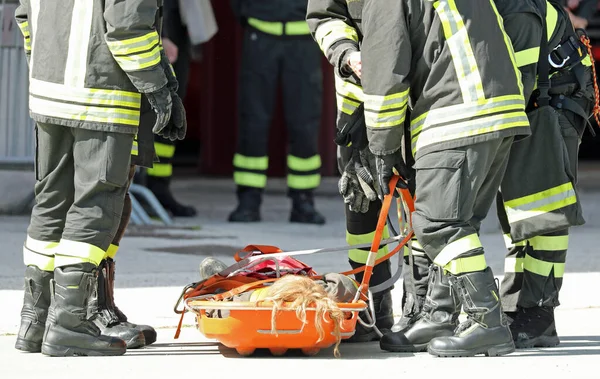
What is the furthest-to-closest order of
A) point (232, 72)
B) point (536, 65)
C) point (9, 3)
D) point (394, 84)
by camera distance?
1. point (232, 72)
2. point (9, 3)
3. point (536, 65)
4. point (394, 84)

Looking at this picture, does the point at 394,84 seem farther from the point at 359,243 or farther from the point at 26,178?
the point at 26,178

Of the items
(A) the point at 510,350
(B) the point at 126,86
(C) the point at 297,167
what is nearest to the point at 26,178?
(C) the point at 297,167

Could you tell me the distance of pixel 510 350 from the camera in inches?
199

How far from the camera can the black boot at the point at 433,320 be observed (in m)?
5.15

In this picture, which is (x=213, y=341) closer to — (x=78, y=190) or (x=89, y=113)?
(x=78, y=190)

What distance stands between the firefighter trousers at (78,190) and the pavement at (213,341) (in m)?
0.44

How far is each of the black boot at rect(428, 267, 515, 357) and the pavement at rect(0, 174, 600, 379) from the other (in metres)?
0.05

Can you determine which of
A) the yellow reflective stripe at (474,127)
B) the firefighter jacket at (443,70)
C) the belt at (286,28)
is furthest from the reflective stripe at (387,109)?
the belt at (286,28)

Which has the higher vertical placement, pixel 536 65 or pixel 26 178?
pixel 536 65

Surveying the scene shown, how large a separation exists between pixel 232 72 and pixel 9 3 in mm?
3973

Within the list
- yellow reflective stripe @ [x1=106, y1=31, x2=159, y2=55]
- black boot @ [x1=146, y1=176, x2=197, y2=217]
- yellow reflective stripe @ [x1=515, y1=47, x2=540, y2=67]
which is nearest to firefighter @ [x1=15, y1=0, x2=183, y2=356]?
yellow reflective stripe @ [x1=106, y1=31, x2=159, y2=55]

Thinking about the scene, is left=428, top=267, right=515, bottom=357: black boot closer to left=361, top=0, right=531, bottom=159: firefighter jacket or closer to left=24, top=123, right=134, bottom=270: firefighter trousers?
left=361, top=0, right=531, bottom=159: firefighter jacket

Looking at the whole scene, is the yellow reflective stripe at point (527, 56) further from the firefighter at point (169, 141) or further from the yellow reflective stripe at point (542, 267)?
the firefighter at point (169, 141)

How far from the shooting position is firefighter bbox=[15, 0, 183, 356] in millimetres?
4953
